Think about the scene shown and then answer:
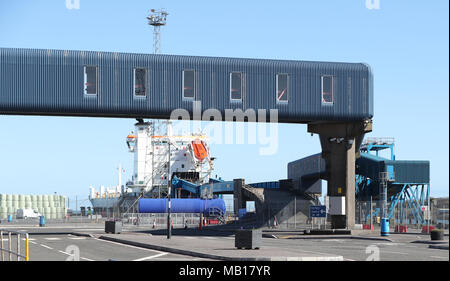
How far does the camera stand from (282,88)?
51.0m

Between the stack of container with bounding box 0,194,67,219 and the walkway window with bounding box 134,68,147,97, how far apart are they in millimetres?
79023

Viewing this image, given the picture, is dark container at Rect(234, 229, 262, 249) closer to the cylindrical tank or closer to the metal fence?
the metal fence

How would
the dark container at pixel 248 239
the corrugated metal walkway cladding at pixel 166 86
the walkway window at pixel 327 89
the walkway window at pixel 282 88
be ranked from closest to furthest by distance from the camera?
the dark container at pixel 248 239 < the corrugated metal walkway cladding at pixel 166 86 < the walkway window at pixel 282 88 < the walkway window at pixel 327 89

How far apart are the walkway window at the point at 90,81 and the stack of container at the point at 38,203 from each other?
78.9 metres

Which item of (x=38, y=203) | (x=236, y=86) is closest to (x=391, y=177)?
(x=236, y=86)

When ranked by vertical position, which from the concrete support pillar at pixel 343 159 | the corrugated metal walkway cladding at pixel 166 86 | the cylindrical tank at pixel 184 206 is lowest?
the cylindrical tank at pixel 184 206

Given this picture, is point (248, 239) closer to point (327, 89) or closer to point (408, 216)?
point (327, 89)

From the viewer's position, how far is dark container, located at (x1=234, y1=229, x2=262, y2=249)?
1209 inches

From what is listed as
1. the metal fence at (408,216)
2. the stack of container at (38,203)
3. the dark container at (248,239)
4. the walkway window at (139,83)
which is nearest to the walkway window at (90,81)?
the walkway window at (139,83)

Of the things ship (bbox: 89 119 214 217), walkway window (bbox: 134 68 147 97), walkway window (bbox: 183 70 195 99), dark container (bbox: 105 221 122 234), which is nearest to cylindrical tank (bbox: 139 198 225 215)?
ship (bbox: 89 119 214 217)

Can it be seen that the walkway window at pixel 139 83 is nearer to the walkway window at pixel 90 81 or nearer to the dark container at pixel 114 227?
the walkway window at pixel 90 81

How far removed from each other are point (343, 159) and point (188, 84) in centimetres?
1308

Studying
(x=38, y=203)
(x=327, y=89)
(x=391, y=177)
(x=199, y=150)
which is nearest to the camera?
(x=327, y=89)

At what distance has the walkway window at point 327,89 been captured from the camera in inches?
2025
